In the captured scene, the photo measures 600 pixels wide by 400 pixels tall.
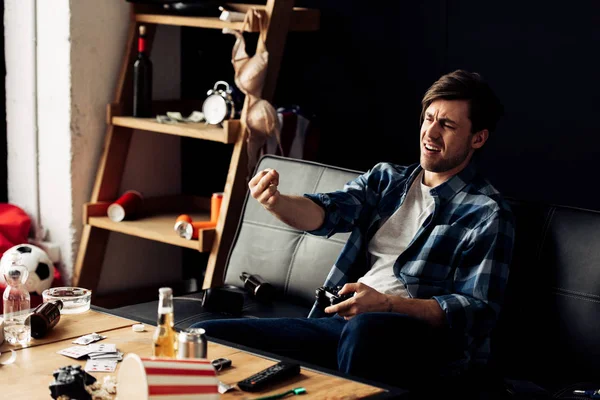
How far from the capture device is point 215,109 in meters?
3.68

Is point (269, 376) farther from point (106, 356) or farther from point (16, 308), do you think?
point (16, 308)

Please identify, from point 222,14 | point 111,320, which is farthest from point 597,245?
point 222,14

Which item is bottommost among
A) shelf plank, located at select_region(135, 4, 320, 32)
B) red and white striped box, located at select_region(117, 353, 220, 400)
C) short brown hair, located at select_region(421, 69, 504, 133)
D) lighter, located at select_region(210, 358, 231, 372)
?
lighter, located at select_region(210, 358, 231, 372)

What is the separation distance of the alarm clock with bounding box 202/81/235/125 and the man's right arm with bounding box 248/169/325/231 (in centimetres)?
101

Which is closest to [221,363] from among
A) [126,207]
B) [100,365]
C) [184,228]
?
[100,365]

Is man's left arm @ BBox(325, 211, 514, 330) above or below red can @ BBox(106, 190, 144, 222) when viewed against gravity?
above

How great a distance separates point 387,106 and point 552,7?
0.77 metres

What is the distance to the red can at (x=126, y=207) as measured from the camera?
3.95 metres

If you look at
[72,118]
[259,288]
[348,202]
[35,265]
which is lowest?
[35,265]

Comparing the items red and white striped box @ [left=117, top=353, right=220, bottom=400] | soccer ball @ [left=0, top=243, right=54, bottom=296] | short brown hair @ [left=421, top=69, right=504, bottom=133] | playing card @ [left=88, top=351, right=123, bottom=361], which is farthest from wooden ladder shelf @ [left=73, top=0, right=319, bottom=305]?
red and white striped box @ [left=117, top=353, right=220, bottom=400]

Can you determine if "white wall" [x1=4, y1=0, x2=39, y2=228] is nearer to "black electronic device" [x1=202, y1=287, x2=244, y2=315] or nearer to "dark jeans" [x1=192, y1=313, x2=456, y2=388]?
"black electronic device" [x1=202, y1=287, x2=244, y2=315]

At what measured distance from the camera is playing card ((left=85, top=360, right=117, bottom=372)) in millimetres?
2012

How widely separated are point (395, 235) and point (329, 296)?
1.10 ft

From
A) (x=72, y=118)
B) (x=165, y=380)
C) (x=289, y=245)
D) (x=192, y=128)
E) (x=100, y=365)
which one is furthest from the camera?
(x=72, y=118)
